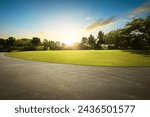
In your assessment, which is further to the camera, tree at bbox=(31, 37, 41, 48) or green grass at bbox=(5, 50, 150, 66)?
tree at bbox=(31, 37, 41, 48)

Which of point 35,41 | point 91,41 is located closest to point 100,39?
point 91,41

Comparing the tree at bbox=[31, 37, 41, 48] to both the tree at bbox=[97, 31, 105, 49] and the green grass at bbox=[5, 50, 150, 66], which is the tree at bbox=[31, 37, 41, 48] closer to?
the tree at bbox=[97, 31, 105, 49]

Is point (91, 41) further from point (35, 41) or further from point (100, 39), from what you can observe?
point (35, 41)

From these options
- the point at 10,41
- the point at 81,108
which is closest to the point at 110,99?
the point at 81,108

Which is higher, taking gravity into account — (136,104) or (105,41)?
(105,41)

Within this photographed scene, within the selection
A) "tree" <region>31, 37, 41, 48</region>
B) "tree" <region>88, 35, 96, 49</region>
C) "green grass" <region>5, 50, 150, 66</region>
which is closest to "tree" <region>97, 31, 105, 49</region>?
"tree" <region>88, 35, 96, 49</region>

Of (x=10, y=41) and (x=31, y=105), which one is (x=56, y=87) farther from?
(x=10, y=41)

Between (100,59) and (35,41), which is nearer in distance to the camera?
(100,59)

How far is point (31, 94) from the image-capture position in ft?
17.3

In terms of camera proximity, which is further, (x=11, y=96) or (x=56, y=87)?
(x=56, y=87)

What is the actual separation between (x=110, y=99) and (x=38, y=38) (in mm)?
83323

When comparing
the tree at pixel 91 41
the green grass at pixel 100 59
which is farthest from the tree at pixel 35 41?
the green grass at pixel 100 59

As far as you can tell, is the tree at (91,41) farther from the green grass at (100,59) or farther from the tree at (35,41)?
the green grass at (100,59)

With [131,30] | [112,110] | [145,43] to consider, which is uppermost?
[131,30]
